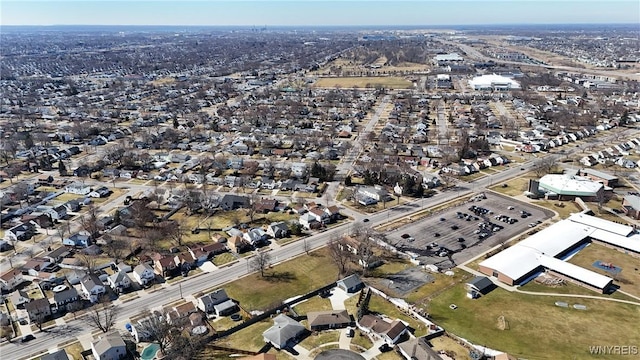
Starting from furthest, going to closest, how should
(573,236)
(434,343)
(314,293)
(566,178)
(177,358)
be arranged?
1. (566,178)
2. (573,236)
3. (314,293)
4. (434,343)
5. (177,358)

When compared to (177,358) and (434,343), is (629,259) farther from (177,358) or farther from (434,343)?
(177,358)

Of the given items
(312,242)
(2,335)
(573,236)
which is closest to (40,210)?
(2,335)

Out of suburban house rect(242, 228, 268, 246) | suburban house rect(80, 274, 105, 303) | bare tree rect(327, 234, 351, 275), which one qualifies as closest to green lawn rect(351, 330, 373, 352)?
bare tree rect(327, 234, 351, 275)

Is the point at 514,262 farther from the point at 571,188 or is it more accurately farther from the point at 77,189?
the point at 77,189

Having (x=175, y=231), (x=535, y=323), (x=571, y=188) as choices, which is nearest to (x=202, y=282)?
(x=175, y=231)

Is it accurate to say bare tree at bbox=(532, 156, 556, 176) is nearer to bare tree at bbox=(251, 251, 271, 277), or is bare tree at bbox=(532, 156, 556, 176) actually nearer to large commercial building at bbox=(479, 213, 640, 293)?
large commercial building at bbox=(479, 213, 640, 293)
